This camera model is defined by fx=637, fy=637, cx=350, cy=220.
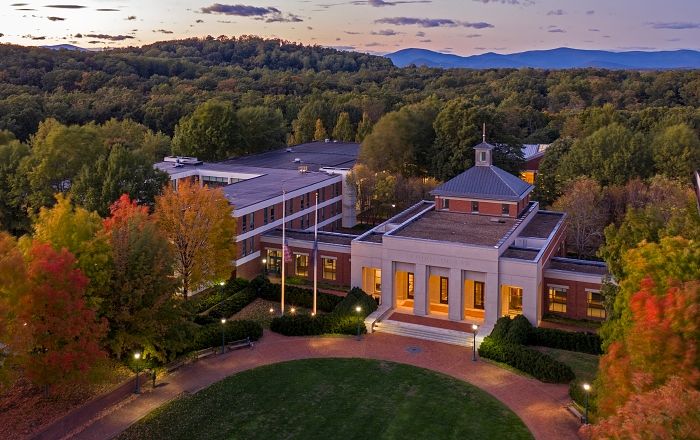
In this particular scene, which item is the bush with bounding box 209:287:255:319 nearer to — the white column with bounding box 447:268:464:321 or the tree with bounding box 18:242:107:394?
the tree with bounding box 18:242:107:394

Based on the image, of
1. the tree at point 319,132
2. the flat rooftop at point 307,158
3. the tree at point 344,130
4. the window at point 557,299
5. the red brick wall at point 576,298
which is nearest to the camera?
the red brick wall at point 576,298

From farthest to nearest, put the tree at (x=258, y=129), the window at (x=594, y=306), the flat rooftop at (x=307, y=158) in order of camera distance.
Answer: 1. the tree at (x=258, y=129)
2. the flat rooftop at (x=307, y=158)
3. the window at (x=594, y=306)

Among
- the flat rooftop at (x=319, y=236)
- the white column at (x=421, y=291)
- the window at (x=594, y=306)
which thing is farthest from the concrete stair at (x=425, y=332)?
the flat rooftop at (x=319, y=236)

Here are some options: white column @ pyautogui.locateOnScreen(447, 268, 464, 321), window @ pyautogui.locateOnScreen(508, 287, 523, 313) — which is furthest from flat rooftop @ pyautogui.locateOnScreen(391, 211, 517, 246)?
window @ pyautogui.locateOnScreen(508, 287, 523, 313)

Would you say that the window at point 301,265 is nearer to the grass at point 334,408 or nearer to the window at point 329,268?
the window at point 329,268

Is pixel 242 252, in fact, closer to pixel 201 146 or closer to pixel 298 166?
pixel 298 166

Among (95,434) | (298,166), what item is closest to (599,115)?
(298,166)
